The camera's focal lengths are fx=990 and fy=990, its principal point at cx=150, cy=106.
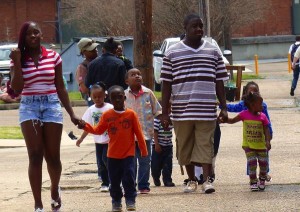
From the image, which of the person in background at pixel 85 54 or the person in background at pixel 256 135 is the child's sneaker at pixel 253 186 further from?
the person in background at pixel 85 54

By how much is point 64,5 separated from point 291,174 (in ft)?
136

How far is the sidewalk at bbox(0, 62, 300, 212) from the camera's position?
396 inches

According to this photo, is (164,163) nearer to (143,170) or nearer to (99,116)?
(143,170)

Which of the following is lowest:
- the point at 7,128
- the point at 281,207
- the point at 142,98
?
the point at 7,128

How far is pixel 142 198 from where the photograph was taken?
10945mm

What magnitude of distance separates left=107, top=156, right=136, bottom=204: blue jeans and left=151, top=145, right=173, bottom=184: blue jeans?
2553 millimetres

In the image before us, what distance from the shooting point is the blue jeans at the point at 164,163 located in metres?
12.4

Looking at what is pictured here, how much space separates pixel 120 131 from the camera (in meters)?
9.85

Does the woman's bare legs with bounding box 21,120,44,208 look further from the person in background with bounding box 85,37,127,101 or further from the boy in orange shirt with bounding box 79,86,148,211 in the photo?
the person in background with bounding box 85,37,127,101

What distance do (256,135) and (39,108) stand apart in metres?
2.82

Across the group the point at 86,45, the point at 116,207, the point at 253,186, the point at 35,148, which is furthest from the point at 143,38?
the point at 35,148

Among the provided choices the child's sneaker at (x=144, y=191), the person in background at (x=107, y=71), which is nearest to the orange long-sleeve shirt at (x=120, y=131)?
the child's sneaker at (x=144, y=191)

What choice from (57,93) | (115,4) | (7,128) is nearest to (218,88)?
(57,93)

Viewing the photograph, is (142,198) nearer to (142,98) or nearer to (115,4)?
(142,98)
